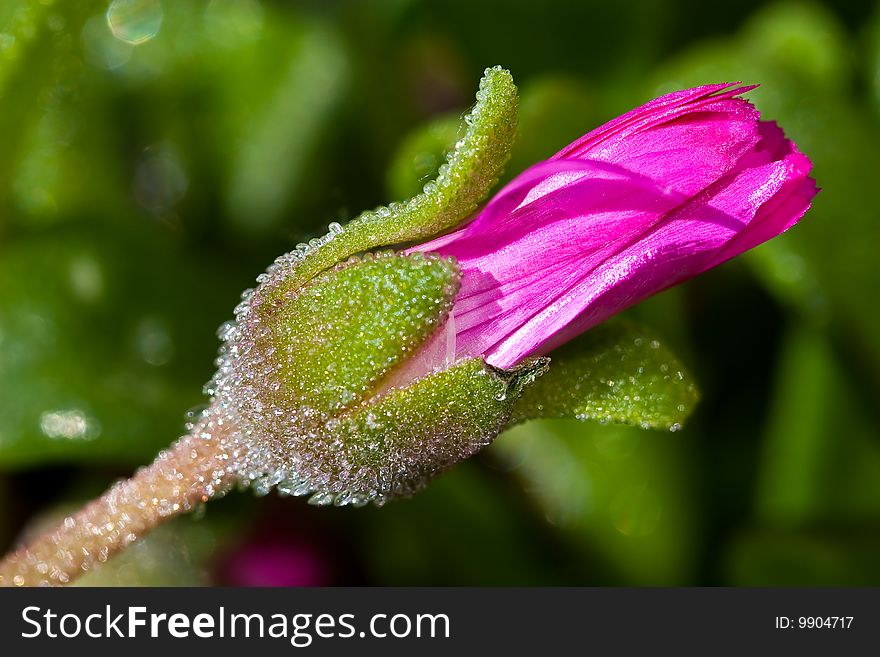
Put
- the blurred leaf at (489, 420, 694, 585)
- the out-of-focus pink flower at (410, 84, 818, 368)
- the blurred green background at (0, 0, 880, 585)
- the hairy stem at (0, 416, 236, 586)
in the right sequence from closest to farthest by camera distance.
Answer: the out-of-focus pink flower at (410, 84, 818, 368), the hairy stem at (0, 416, 236, 586), the blurred green background at (0, 0, 880, 585), the blurred leaf at (489, 420, 694, 585)

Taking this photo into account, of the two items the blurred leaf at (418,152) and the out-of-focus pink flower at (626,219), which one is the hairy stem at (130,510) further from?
the blurred leaf at (418,152)

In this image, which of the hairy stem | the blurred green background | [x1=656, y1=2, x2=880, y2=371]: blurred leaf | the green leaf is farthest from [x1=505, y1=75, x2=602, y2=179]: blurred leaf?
the hairy stem

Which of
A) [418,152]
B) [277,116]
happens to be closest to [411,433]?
[418,152]

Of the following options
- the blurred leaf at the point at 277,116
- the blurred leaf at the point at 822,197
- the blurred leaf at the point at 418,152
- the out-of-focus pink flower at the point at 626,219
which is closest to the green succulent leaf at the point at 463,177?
the out-of-focus pink flower at the point at 626,219

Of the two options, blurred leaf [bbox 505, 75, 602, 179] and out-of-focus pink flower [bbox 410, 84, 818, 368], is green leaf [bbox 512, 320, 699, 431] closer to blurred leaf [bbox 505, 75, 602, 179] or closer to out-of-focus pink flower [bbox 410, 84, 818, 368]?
out-of-focus pink flower [bbox 410, 84, 818, 368]

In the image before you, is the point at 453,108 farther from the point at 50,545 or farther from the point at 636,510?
the point at 50,545

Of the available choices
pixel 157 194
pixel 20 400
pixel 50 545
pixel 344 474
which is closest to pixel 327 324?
pixel 344 474

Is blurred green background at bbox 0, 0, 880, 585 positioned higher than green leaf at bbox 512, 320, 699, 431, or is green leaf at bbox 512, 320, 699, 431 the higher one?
blurred green background at bbox 0, 0, 880, 585
